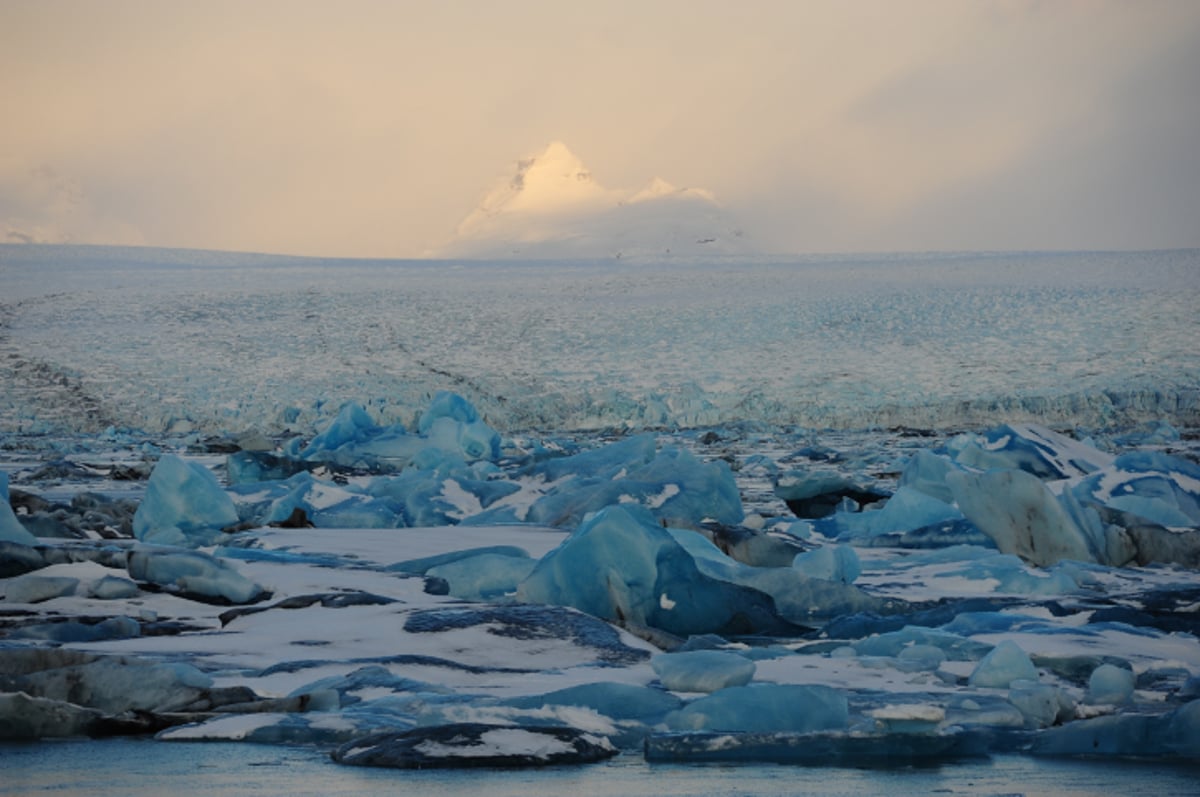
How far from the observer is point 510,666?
326 centimetres

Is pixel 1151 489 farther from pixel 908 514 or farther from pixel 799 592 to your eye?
pixel 799 592

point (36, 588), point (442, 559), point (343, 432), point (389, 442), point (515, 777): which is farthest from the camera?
point (343, 432)

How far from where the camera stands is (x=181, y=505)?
5742 millimetres

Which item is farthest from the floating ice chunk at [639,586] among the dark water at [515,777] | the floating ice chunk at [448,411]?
the floating ice chunk at [448,411]

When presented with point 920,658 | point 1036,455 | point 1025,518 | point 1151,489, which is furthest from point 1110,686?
point 1036,455

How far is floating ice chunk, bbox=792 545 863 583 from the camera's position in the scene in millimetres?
4551

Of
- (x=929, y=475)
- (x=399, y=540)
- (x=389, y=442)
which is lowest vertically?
(x=389, y=442)

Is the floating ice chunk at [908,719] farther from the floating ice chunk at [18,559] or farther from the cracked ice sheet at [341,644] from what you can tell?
the floating ice chunk at [18,559]

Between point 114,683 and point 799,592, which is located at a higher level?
point 114,683

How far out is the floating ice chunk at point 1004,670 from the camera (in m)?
3.05

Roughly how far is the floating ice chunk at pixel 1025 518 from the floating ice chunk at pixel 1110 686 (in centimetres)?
223

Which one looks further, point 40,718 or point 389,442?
point 389,442

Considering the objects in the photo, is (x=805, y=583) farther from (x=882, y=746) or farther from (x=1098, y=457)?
(x=1098, y=457)

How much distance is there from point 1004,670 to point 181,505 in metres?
3.74
